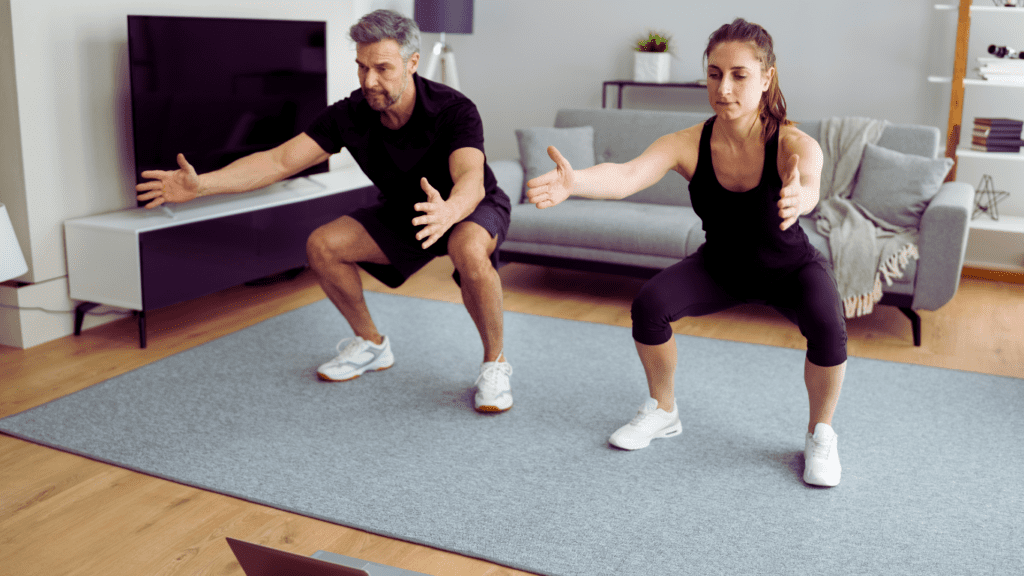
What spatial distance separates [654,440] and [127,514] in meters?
1.29

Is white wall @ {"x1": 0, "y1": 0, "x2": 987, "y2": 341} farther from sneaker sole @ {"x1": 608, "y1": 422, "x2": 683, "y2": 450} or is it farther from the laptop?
the laptop

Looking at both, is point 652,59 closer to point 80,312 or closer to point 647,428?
point 647,428

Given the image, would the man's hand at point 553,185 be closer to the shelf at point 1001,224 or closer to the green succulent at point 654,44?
the shelf at point 1001,224

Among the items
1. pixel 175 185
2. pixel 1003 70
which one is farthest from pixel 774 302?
pixel 1003 70

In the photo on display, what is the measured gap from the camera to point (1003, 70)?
384cm

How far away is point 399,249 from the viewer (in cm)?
259

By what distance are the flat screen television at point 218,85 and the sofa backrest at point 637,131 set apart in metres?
1.25

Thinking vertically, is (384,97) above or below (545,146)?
above

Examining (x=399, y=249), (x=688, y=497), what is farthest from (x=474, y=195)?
(x=688, y=497)

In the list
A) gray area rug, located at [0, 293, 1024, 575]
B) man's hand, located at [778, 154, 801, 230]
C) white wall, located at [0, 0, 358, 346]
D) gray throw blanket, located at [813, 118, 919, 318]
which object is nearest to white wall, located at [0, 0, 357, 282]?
white wall, located at [0, 0, 358, 346]

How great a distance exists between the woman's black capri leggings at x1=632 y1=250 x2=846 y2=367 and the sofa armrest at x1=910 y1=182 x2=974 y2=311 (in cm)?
119

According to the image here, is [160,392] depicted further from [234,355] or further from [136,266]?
[136,266]

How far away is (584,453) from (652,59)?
9.57 feet

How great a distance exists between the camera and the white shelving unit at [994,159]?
4094 millimetres
